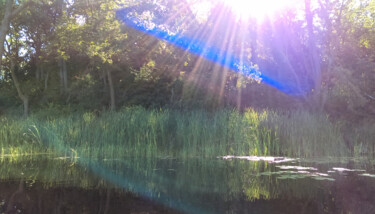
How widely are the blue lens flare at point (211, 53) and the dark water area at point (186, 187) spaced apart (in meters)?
6.38

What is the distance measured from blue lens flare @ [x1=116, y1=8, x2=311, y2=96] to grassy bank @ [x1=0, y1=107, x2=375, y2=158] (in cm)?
392

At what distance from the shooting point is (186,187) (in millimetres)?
5336

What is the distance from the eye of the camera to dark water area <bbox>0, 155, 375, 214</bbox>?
4148 mm

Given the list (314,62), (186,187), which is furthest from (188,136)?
(314,62)

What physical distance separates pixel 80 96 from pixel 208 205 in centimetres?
1649

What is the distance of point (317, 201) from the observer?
4.34 meters

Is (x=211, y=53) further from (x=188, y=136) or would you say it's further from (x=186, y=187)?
(x=186, y=187)

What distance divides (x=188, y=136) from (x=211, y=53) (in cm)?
536

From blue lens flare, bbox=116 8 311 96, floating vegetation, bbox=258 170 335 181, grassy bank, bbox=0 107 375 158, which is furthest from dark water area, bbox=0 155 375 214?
blue lens flare, bbox=116 8 311 96

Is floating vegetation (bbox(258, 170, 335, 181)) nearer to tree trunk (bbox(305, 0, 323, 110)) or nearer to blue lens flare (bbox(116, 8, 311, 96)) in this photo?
tree trunk (bbox(305, 0, 323, 110))

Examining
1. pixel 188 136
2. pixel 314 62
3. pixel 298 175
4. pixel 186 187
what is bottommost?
pixel 186 187

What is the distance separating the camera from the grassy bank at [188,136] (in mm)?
9156

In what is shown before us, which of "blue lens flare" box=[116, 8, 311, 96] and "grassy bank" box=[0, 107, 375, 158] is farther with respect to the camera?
"blue lens flare" box=[116, 8, 311, 96]

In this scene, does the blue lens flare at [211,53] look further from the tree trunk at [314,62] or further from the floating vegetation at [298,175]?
the floating vegetation at [298,175]
